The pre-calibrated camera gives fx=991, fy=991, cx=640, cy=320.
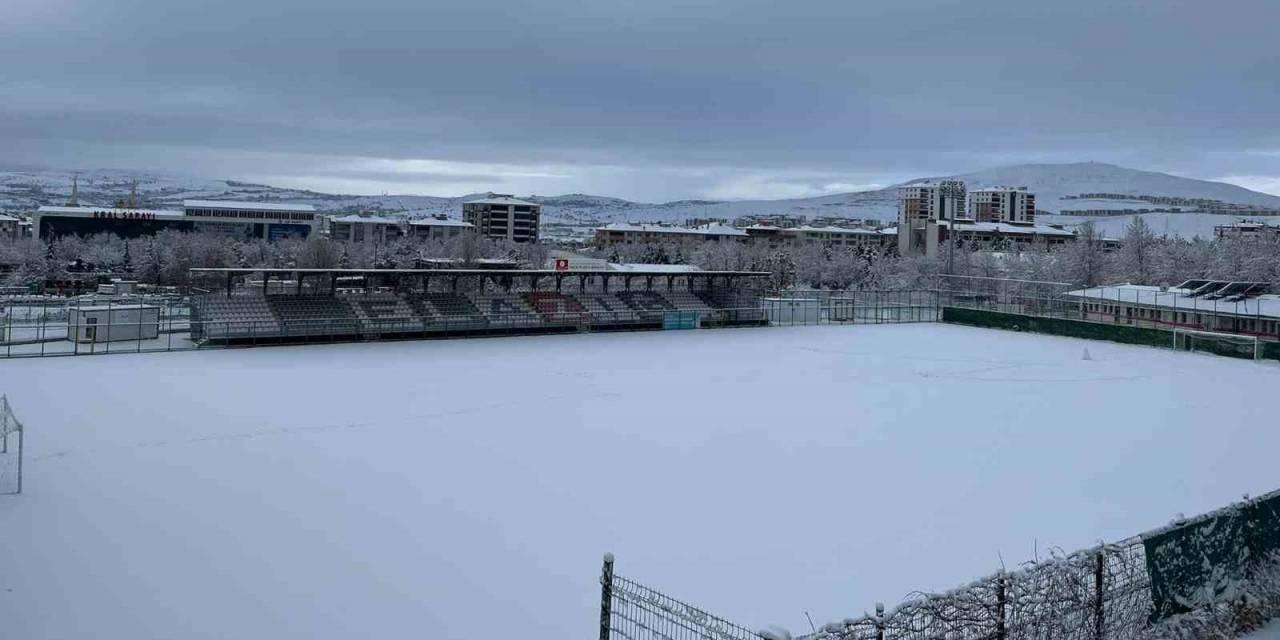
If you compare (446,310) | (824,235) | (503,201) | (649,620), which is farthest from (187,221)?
(649,620)

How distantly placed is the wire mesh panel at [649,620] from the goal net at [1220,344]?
28502mm

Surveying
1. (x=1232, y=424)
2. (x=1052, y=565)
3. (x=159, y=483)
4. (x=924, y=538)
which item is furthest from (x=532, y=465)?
(x=1232, y=424)

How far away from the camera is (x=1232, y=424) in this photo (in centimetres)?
1933

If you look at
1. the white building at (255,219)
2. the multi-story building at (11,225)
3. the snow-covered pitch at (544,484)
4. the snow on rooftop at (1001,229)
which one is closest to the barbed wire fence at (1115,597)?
the snow-covered pitch at (544,484)

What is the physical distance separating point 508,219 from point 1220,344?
106 metres

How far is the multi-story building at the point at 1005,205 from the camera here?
7244 inches

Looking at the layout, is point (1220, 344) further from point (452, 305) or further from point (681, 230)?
point (681, 230)

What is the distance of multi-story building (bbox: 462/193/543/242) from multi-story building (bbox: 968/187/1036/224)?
91.9 meters

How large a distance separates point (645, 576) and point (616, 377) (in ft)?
48.0

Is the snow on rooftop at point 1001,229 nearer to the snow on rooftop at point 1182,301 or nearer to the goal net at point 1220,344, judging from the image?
the snow on rooftop at point 1182,301

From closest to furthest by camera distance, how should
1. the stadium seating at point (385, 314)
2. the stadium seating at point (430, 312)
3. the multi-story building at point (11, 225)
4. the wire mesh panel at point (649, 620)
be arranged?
1. the wire mesh panel at point (649, 620)
2. the stadium seating at point (430, 312)
3. the stadium seating at point (385, 314)
4. the multi-story building at point (11, 225)

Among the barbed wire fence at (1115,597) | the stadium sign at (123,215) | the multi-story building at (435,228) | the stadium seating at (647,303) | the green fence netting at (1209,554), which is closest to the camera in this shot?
the barbed wire fence at (1115,597)

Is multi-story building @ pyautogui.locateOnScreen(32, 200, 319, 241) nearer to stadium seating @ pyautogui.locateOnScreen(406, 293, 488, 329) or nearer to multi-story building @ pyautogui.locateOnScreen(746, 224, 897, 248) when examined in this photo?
multi-story building @ pyautogui.locateOnScreen(746, 224, 897, 248)

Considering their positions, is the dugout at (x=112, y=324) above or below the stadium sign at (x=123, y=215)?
below
